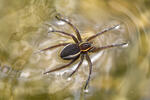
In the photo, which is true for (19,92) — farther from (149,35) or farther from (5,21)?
(149,35)

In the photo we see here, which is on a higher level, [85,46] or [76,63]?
[85,46]

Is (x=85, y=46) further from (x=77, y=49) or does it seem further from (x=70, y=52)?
(x=70, y=52)

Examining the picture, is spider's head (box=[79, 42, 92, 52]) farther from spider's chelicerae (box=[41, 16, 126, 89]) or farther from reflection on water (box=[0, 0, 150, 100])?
reflection on water (box=[0, 0, 150, 100])

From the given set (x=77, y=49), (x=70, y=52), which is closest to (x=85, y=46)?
(x=77, y=49)

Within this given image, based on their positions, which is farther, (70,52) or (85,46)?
(85,46)

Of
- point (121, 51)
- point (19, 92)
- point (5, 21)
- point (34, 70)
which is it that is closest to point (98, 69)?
point (121, 51)
